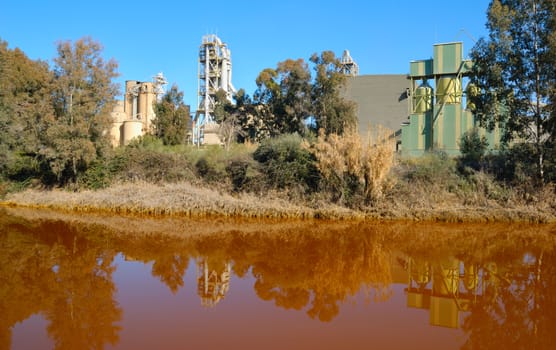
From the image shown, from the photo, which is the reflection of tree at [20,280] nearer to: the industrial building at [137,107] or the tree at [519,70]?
the tree at [519,70]

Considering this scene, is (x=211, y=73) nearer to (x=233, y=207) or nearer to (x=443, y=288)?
(x=233, y=207)

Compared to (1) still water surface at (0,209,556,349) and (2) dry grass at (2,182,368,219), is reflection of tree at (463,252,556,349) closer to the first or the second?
(1) still water surface at (0,209,556,349)

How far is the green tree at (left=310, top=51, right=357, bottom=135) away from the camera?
2373 cm

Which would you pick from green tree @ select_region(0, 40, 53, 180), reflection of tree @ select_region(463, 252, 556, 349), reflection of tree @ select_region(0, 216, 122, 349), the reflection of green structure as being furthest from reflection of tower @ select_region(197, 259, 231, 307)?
the reflection of green structure

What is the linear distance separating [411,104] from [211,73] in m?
27.0

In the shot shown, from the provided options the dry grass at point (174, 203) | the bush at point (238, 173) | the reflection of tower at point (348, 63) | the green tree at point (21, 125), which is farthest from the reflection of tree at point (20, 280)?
the reflection of tower at point (348, 63)

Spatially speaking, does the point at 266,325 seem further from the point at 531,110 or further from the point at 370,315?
the point at 531,110

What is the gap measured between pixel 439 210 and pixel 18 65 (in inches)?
1152

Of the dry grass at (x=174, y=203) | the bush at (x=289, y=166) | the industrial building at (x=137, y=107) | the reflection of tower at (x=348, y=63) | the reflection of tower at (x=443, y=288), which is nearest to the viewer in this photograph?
the reflection of tower at (x=443, y=288)

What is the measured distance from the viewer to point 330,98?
24344 mm

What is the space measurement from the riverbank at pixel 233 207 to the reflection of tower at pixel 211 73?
26365 mm

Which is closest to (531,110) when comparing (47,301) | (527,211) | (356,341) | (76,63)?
(527,211)

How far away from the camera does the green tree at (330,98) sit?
23.7 metres

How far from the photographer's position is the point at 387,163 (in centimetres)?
1537
